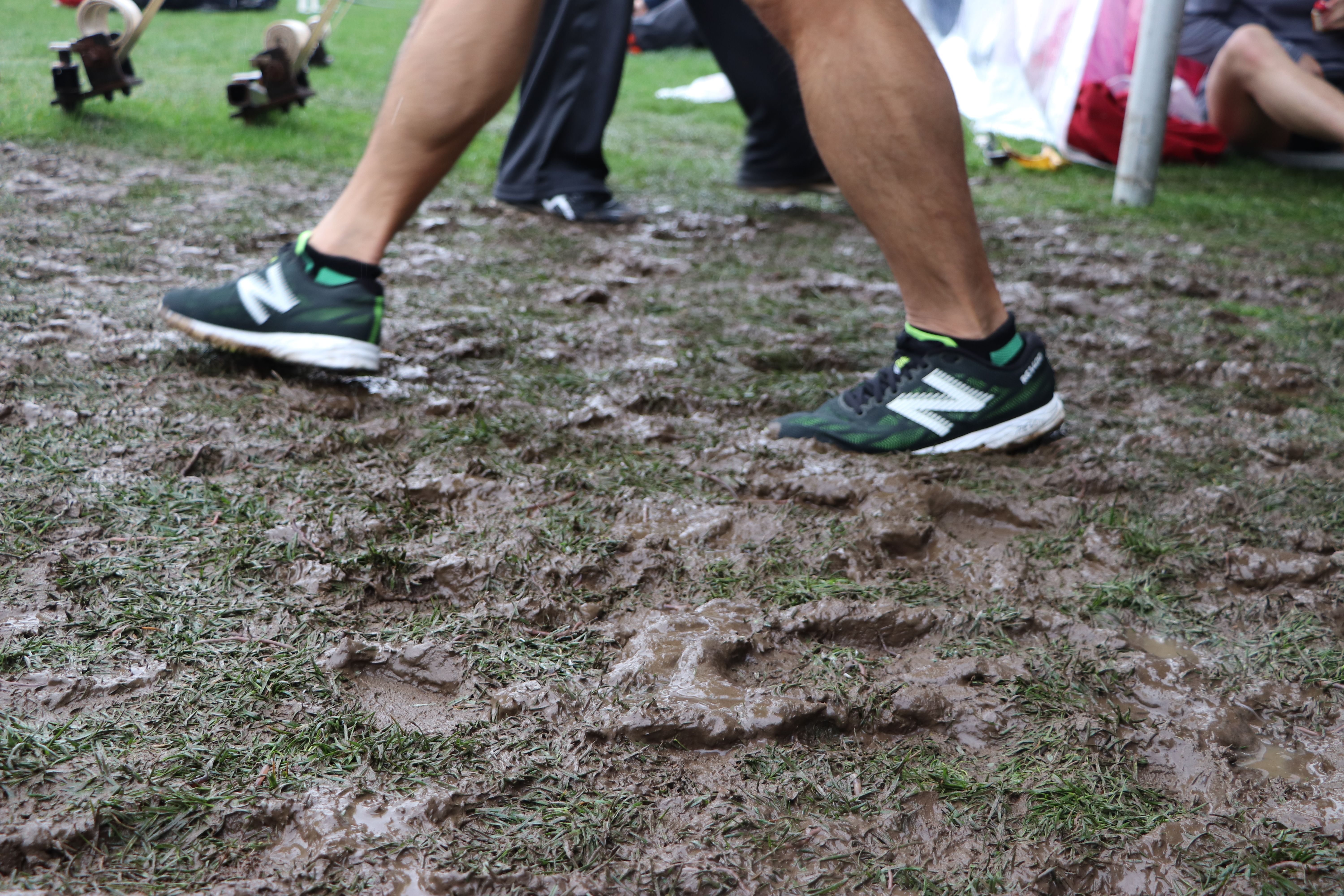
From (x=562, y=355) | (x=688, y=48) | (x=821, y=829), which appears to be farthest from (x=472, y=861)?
(x=688, y=48)

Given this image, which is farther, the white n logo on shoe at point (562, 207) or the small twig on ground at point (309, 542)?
the white n logo on shoe at point (562, 207)

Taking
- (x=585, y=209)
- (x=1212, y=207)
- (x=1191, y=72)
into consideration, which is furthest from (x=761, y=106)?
(x=1191, y=72)

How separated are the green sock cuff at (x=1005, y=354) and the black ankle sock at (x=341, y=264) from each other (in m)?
1.09

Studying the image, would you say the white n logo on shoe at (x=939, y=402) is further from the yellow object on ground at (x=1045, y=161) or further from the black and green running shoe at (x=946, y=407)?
the yellow object on ground at (x=1045, y=161)

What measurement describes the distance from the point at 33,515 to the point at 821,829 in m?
1.08

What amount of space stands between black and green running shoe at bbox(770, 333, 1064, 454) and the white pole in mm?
2850

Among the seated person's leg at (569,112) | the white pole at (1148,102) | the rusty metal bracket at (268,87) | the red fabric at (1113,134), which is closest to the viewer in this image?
the seated person's leg at (569,112)

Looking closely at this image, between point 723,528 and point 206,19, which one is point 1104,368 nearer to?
point 723,528

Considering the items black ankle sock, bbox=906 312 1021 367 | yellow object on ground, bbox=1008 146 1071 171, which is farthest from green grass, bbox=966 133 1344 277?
black ankle sock, bbox=906 312 1021 367

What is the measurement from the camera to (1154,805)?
3.13 feet

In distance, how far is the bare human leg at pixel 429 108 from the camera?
1.80 m

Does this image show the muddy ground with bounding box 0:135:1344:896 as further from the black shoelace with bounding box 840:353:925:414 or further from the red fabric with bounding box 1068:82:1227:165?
the red fabric with bounding box 1068:82:1227:165

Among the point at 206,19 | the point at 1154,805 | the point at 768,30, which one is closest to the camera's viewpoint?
the point at 1154,805

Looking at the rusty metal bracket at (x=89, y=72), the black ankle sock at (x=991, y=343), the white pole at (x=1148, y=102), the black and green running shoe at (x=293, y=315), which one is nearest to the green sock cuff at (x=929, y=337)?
the black ankle sock at (x=991, y=343)
